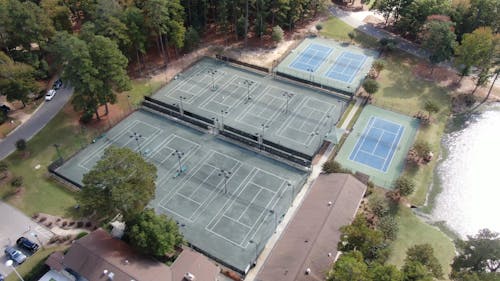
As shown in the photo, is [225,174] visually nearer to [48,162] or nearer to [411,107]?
[48,162]

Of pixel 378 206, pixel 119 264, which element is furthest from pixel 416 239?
pixel 119 264

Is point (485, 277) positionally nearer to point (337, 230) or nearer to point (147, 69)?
point (337, 230)

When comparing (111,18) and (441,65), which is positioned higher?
(441,65)

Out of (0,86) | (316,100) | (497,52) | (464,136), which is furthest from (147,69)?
(497,52)

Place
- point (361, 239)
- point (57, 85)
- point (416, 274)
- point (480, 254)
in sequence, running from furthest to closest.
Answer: point (57, 85) < point (361, 239) < point (480, 254) < point (416, 274)

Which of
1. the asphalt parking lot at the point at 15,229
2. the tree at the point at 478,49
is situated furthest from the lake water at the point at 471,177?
the asphalt parking lot at the point at 15,229
